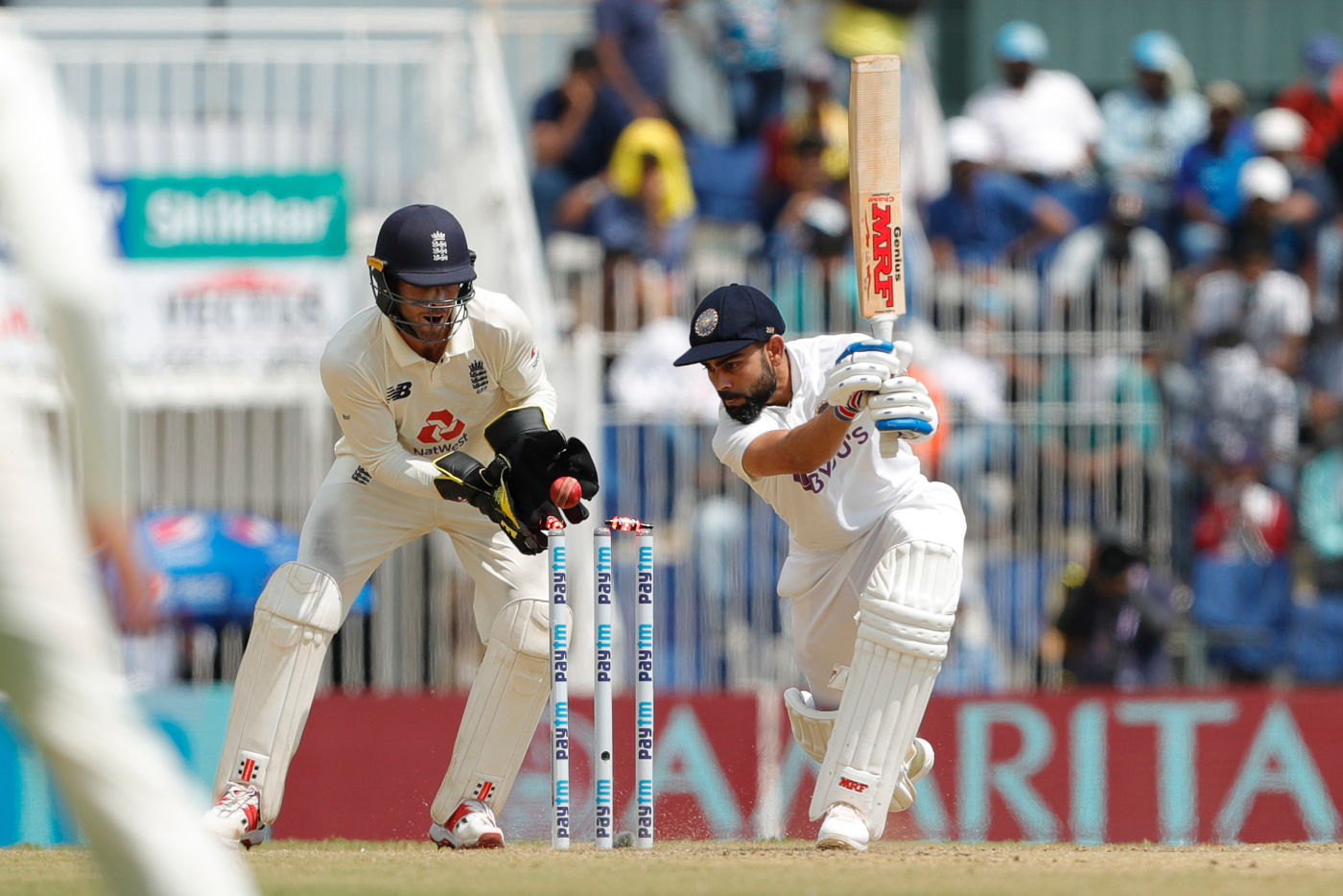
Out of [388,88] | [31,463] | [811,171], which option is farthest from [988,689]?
[31,463]

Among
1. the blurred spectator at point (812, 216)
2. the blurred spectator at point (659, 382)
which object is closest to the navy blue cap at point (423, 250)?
the blurred spectator at point (659, 382)

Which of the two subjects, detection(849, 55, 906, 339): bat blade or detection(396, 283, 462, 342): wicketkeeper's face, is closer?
detection(396, 283, 462, 342): wicketkeeper's face

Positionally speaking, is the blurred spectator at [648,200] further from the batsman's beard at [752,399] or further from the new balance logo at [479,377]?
the batsman's beard at [752,399]

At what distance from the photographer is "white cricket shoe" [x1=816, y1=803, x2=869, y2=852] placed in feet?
16.0

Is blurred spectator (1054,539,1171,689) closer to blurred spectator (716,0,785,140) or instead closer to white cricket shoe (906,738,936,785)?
white cricket shoe (906,738,936,785)

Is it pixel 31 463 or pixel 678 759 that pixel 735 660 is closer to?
pixel 678 759

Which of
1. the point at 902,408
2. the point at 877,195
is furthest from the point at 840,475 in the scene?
the point at 877,195

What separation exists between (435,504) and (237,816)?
1.07m

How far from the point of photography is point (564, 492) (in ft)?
16.9

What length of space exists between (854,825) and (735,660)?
3.11 metres

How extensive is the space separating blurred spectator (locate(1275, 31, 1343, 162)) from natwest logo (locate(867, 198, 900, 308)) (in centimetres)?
595

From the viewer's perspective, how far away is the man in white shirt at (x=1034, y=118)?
33.3 feet

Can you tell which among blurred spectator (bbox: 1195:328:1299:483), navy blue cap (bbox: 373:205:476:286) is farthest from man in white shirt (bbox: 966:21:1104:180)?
navy blue cap (bbox: 373:205:476:286)

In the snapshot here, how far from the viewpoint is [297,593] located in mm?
5301
